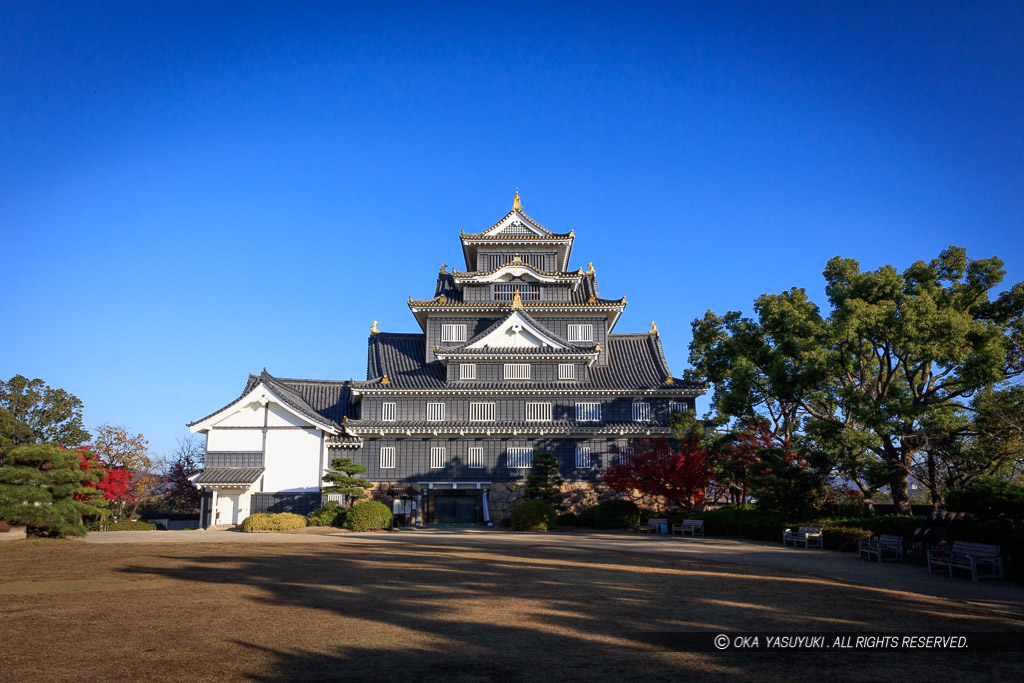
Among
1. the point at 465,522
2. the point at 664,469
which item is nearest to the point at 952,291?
the point at 664,469

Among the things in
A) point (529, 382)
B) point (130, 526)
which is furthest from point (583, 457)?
point (130, 526)

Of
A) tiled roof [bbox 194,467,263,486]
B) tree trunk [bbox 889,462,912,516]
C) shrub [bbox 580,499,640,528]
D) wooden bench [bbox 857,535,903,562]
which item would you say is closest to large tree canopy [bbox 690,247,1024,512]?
tree trunk [bbox 889,462,912,516]

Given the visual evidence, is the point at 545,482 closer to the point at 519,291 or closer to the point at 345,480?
the point at 345,480

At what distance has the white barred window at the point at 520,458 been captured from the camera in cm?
4025

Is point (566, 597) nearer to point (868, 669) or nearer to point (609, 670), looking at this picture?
point (609, 670)

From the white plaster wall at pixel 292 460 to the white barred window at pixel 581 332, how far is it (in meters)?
16.9

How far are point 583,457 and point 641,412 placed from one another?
4515 millimetres

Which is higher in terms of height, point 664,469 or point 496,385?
point 496,385

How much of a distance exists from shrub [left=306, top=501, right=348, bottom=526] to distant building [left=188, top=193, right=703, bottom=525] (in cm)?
302

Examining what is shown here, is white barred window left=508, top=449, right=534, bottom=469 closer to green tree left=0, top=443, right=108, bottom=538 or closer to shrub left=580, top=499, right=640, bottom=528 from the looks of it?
shrub left=580, top=499, right=640, bottom=528

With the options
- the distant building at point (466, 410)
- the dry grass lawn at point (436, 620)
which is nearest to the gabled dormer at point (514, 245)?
the distant building at point (466, 410)

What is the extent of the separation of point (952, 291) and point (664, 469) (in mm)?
14348

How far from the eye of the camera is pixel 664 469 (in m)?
33.6

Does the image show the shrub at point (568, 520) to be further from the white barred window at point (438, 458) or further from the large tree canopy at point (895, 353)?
the large tree canopy at point (895, 353)
